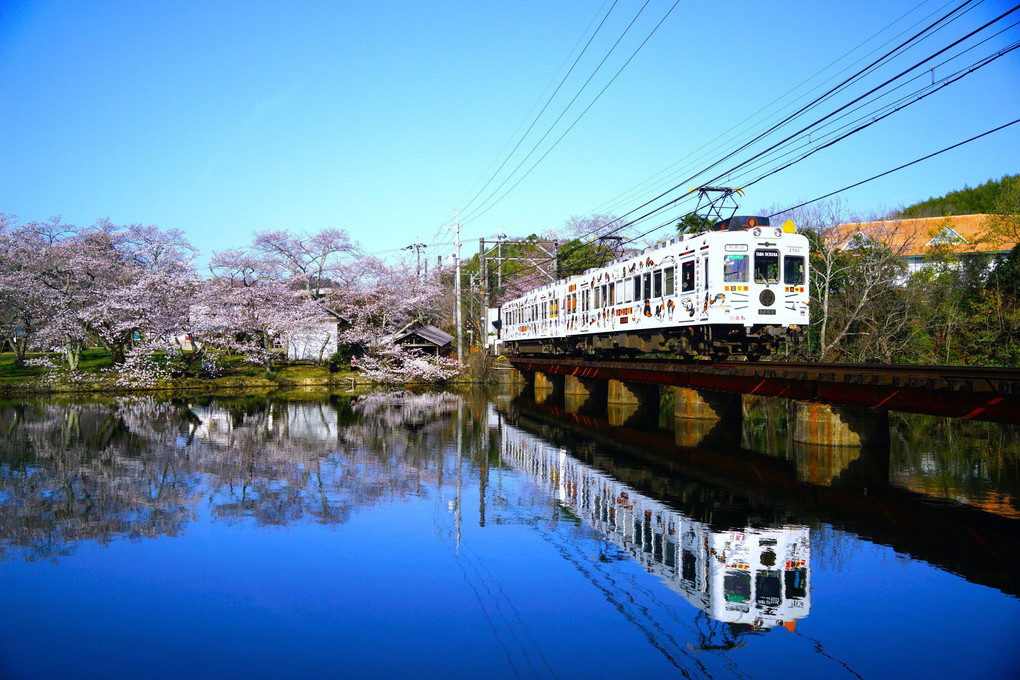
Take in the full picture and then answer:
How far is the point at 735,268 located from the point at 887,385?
6627 millimetres

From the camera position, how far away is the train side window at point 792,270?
18.6 metres

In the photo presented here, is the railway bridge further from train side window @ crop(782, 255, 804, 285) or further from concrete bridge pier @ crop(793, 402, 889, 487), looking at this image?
train side window @ crop(782, 255, 804, 285)

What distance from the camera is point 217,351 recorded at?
4069 cm

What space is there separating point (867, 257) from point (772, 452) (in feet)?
53.5

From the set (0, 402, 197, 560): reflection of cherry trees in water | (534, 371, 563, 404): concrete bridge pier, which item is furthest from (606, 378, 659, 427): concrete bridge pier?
(0, 402, 197, 560): reflection of cherry trees in water

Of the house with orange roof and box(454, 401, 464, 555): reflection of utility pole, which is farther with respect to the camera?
the house with orange roof

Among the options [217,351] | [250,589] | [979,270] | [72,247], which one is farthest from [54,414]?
[979,270]

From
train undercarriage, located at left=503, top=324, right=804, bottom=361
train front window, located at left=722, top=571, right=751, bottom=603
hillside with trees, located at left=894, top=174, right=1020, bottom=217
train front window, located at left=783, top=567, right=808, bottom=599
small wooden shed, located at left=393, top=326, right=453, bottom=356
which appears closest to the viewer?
train front window, located at left=722, top=571, right=751, bottom=603

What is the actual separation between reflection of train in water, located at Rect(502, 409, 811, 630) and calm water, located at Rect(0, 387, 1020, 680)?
0.04 meters

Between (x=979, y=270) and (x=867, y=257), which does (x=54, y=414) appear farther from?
(x=979, y=270)

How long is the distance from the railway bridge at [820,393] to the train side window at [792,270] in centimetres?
194

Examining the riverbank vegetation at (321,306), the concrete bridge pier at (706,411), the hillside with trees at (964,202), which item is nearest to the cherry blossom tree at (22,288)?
the riverbank vegetation at (321,306)

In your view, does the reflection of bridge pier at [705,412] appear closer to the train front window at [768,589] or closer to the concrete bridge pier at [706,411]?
the concrete bridge pier at [706,411]

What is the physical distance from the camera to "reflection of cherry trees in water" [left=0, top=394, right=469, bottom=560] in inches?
455
